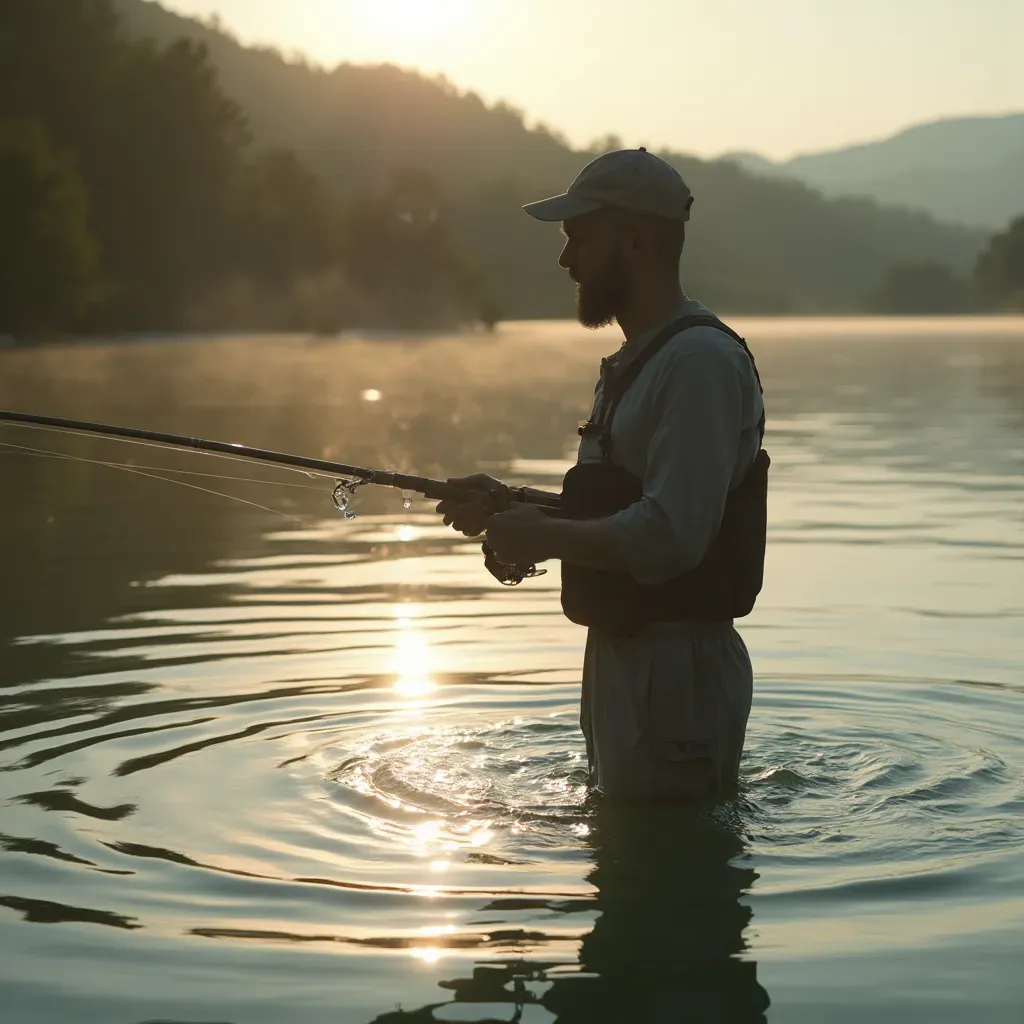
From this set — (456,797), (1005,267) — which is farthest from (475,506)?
(1005,267)

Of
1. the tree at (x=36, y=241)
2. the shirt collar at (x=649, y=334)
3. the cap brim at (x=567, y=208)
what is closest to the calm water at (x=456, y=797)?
the shirt collar at (x=649, y=334)

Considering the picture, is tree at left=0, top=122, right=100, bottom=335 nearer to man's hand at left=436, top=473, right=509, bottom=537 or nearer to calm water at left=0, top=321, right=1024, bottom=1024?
calm water at left=0, top=321, right=1024, bottom=1024

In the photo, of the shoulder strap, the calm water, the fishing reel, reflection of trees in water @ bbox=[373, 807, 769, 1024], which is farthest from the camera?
the fishing reel

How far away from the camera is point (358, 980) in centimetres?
445

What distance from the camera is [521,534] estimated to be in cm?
523

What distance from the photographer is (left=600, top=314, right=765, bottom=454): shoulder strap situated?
5188 mm

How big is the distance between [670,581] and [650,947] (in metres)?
1.11

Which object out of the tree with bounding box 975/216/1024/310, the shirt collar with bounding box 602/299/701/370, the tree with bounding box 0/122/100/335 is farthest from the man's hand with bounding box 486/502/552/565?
the tree with bounding box 975/216/1024/310

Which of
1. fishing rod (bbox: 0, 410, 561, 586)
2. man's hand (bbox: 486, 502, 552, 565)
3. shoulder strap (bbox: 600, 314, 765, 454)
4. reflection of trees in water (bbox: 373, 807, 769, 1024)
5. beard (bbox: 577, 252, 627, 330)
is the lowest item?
reflection of trees in water (bbox: 373, 807, 769, 1024)

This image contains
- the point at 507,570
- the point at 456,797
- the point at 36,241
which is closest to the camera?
the point at 507,570

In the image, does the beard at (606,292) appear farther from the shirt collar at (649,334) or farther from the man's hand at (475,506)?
the man's hand at (475,506)

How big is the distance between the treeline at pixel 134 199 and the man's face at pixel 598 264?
58407 millimetres

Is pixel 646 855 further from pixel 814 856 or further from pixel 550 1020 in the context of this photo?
pixel 550 1020

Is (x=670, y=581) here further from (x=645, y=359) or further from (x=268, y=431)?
(x=268, y=431)
